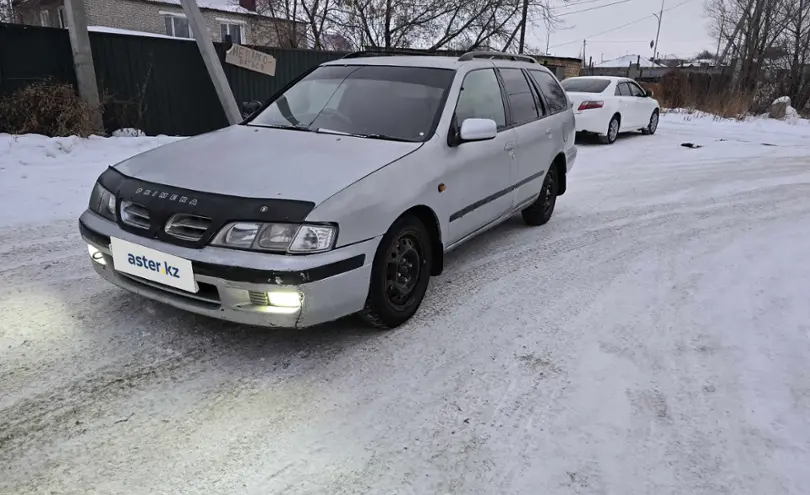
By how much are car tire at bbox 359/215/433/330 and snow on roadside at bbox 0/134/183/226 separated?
3728 millimetres

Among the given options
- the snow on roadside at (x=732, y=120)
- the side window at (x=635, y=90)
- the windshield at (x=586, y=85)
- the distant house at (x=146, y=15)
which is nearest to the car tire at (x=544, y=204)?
the windshield at (x=586, y=85)

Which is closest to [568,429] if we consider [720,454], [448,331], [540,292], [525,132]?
[720,454]

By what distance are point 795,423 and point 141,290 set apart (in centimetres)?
335

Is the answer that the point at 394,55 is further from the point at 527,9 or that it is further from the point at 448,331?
the point at 527,9

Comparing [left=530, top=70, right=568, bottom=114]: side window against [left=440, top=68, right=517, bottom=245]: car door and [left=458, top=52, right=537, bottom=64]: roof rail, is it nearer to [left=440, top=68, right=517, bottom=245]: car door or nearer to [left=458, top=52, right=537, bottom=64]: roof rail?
[left=458, top=52, right=537, bottom=64]: roof rail

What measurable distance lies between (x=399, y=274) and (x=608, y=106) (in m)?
10.1

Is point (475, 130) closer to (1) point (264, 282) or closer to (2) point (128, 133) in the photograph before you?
(1) point (264, 282)

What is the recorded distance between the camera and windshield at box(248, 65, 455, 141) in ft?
12.6

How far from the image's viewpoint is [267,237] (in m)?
2.76

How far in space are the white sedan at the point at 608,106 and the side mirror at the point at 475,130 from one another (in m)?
8.13

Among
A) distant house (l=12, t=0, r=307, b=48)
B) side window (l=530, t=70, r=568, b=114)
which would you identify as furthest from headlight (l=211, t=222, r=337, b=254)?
distant house (l=12, t=0, r=307, b=48)

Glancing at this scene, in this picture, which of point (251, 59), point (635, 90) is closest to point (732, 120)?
point (635, 90)

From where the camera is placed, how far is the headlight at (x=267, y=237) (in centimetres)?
275

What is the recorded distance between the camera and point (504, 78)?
4883 millimetres
